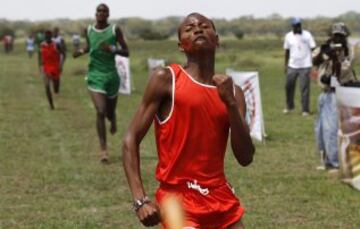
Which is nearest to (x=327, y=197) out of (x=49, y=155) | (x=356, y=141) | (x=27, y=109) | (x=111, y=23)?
(x=356, y=141)

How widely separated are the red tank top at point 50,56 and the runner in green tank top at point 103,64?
918cm

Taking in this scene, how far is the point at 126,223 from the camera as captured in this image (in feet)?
26.9

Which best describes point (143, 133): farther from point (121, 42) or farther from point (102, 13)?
point (121, 42)

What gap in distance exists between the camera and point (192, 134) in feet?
15.4

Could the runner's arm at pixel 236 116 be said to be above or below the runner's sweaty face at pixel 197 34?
below

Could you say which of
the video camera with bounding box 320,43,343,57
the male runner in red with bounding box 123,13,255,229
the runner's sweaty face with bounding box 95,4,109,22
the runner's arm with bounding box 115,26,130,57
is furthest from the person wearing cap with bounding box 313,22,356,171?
the male runner in red with bounding box 123,13,255,229

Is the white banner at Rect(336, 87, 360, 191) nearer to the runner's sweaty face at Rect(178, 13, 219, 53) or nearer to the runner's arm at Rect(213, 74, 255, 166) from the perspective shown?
the runner's arm at Rect(213, 74, 255, 166)

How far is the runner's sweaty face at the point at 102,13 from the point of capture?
11.3 m

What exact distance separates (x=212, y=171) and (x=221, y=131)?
8.4 inches

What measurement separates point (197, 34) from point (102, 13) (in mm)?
6774

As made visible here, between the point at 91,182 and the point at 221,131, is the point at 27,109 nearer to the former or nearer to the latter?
the point at 91,182

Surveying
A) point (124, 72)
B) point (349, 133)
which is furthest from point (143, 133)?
point (124, 72)

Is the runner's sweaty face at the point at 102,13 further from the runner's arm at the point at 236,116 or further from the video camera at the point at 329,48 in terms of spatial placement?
the runner's arm at the point at 236,116

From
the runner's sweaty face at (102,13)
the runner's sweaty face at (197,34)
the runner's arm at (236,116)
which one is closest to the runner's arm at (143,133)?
the runner's sweaty face at (197,34)
